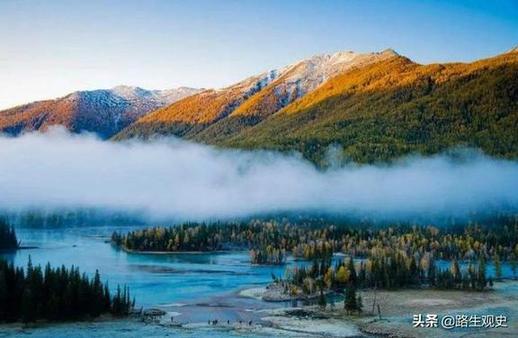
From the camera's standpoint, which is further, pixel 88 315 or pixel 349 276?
pixel 349 276

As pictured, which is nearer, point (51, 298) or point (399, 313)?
point (51, 298)

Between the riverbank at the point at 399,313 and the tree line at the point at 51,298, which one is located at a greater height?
the tree line at the point at 51,298

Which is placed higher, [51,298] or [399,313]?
[51,298]

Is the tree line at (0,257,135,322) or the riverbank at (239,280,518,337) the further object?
the tree line at (0,257,135,322)

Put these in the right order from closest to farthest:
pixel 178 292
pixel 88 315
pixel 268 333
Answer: pixel 268 333, pixel 88 315, pixel 178 292

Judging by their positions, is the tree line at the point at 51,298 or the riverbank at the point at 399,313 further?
the tree line at the point at 51,298

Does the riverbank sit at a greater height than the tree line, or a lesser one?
lesser

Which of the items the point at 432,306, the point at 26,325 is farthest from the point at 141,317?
the point at 432,306

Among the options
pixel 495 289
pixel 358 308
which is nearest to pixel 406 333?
pixel 358 308

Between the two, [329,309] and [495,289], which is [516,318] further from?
[495,289]

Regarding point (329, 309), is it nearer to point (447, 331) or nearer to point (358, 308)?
point (358, 308)

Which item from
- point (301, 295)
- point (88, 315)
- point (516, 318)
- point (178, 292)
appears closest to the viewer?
point (88, 315)
